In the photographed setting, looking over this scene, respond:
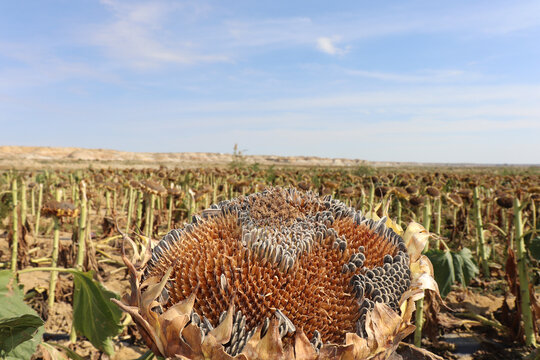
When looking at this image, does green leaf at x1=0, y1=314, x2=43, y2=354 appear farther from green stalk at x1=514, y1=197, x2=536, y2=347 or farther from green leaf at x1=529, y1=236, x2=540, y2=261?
green stalk at x1=514, y1=197, x2=536, y2=347

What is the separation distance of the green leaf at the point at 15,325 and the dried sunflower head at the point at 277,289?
77cm

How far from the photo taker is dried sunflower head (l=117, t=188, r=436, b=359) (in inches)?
39.4

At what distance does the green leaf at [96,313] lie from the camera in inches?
96.3

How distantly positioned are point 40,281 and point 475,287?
615cm

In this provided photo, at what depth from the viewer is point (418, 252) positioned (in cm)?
133

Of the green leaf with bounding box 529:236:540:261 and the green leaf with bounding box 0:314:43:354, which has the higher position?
the green leaf with bounding box 529:236:540:261

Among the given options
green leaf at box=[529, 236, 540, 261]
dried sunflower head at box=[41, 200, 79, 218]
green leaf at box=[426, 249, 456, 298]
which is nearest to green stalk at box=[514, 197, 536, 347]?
green leaf at box=[529, 236, 540, 261]

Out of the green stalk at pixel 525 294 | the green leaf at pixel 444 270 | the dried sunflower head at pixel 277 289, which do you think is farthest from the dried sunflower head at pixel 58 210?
the green stalk at pixel 525 294

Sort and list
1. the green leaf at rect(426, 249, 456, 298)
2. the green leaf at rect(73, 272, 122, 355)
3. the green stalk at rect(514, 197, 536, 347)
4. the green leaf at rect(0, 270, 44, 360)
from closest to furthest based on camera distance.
A: 1. the green leaf at rect(0, 270, 44, 360)
2. the green leaf at rect(73, 272, 122, 355)
3. the green leaf at rect(426, 249, 456, 298)
4. the green stalk at rect(514, 197, 536, 347)

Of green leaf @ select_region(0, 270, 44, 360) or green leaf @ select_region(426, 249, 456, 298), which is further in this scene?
green leaf @ select_region(426, 249, 456, 298)

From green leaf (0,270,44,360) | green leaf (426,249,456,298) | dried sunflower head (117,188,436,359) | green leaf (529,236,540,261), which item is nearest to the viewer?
dried sunflower head (117,188,436,359)

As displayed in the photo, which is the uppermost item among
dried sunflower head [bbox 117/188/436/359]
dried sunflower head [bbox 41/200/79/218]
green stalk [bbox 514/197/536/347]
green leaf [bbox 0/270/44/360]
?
dried sunflower head [bbox 117/188/436/359]

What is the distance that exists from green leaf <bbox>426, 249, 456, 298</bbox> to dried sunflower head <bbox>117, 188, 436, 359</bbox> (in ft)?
7.55

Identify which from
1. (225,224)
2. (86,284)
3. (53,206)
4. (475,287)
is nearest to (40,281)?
(53,206)
